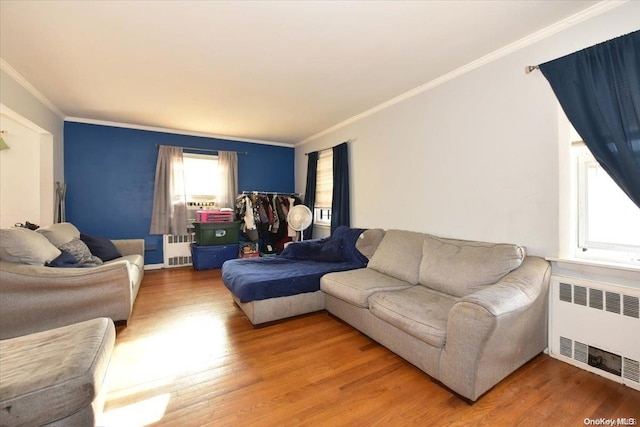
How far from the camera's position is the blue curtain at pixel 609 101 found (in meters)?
1.64

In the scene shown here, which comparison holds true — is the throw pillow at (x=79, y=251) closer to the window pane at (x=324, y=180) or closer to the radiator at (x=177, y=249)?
the radiator at (x=177, y=249)

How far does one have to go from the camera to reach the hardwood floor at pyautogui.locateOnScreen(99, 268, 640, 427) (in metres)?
1.46

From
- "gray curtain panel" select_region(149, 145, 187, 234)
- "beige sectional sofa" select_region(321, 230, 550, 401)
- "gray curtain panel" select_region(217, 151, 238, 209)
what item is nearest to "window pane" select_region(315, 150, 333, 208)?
"gray curtain panel" select_region(217, 151, 238, 209)

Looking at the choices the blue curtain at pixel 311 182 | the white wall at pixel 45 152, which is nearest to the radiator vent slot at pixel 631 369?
the blue curtain at pixel 311 182

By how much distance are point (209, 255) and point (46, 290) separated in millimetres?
2561

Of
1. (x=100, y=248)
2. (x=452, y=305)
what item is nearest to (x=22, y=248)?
(x=100, y=248)

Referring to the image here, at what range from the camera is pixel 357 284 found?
2.41 meters

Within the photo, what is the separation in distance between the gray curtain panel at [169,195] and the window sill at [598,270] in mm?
5016

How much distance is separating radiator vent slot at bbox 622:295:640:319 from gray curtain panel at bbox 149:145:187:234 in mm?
5308

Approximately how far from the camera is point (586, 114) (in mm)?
1825

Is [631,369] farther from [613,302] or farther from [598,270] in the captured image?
[598,270]

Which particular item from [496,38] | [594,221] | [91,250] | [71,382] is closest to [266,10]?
[496,38]

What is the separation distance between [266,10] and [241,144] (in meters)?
3.80

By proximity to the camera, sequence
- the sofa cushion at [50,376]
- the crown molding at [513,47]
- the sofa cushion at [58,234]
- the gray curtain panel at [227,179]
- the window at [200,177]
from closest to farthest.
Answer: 1. the sofa cushion at [50,376]
2. the crown molding at [513,47]
3. the sofa cushion at [58,234]
4. the window at [200,177]
5. the gray curtain panel at [227,179]
